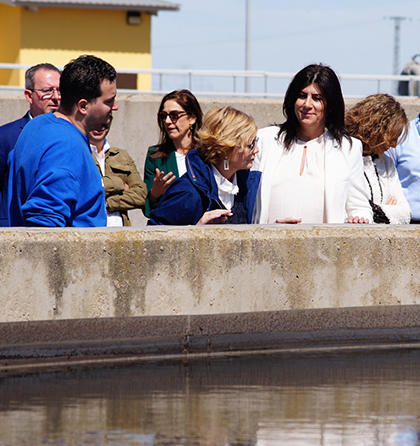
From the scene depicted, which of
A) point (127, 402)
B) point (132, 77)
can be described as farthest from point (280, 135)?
point (132, 77)

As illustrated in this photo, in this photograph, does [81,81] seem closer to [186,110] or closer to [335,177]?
[335,177]

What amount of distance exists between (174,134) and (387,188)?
1539mm

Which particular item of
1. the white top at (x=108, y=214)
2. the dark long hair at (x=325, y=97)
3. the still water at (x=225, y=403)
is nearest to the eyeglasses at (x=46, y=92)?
the white top at (x=108, y=214)

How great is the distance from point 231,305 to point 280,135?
1533 mm

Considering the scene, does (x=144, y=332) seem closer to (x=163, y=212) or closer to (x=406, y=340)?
(x=163, y=212)

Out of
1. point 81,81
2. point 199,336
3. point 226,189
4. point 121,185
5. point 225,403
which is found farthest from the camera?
point 121,185

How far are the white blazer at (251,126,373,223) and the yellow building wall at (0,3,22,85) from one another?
21.4 metres

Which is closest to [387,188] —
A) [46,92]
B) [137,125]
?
[46,92]

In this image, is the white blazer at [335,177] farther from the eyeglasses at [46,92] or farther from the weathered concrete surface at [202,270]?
the eyeglasses at [46,92]

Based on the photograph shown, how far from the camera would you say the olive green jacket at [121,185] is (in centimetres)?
634

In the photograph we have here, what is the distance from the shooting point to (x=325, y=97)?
5746 millimetres

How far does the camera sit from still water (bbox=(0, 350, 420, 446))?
3.60 metres

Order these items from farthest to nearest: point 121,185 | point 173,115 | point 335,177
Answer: point 173,115
point 121,185
point 335,177

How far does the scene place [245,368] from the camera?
4711 mm
